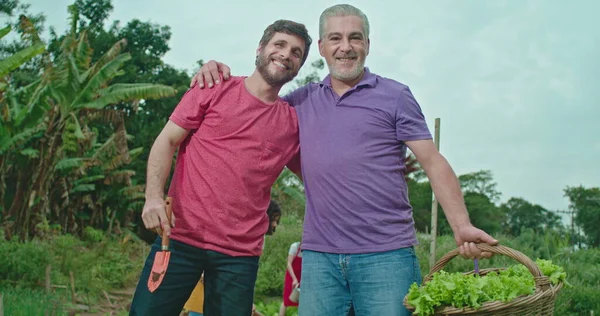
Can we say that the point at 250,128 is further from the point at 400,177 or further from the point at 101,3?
the point at 101,3

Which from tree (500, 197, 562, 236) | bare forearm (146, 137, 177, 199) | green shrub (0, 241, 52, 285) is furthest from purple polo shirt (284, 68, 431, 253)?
tree (500, 197, 562, 236)

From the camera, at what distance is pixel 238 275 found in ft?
9.43

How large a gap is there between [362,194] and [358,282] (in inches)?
13.9

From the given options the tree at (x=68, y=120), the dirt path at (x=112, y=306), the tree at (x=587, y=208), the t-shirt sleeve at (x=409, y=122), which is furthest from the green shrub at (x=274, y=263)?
the tree at (x=587, y=208)

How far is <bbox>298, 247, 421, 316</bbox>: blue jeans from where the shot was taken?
2.63 meters

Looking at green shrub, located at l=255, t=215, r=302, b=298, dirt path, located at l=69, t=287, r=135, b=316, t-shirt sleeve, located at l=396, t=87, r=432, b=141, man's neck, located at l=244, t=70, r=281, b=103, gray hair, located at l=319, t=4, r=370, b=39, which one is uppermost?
gray hair, located at l=319, t=4, r=370, b=39

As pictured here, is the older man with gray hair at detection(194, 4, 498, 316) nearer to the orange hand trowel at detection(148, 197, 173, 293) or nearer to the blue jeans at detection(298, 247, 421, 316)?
the blue jeans at detection(298, 247, 421, 316)

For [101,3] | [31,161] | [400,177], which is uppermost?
[101,3]

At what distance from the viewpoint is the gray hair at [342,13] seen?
2951 mm

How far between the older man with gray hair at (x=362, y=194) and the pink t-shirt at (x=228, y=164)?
0.18 meters

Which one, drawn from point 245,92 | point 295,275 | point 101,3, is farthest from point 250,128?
point 101,3

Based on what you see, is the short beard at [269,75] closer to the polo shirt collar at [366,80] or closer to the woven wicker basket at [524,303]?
the polo shirt collar at [366,80]

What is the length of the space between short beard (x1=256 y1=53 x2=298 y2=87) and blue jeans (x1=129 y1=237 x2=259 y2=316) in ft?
2.64

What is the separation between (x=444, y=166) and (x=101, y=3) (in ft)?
76.2
